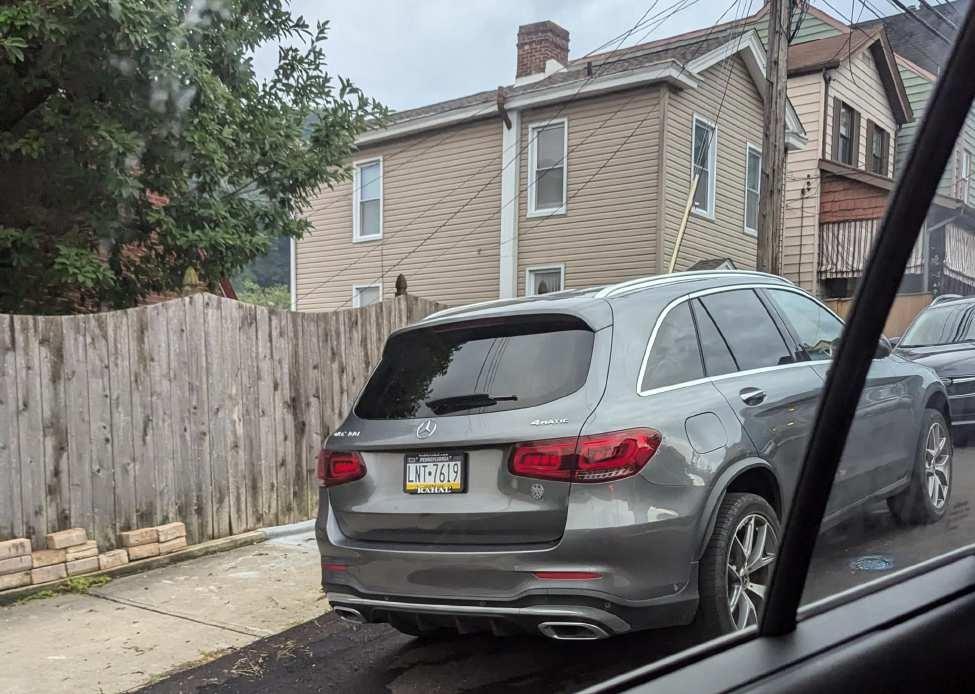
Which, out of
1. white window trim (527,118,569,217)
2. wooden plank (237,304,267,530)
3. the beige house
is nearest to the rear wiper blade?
wooden plank (237,304,267,530)

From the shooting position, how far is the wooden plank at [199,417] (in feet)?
21.5

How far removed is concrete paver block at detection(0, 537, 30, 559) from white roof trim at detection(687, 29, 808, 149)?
5.36 meters

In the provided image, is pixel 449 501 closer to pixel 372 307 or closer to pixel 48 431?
pixel 48 431

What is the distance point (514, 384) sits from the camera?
3377 mm

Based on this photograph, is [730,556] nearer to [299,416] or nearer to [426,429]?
[426,429]

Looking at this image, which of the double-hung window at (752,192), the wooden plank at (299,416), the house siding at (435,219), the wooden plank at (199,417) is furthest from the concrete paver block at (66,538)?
the double-hung window at (752,192)

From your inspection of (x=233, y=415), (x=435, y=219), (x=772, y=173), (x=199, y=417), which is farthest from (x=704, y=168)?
(x=199, y=417)

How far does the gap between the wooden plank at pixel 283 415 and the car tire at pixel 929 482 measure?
6.26 m

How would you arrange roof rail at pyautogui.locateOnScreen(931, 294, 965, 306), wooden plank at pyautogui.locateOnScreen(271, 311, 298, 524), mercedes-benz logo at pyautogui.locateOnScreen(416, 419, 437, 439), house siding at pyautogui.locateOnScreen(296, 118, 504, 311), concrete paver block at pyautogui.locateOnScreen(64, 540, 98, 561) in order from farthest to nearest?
house siding at pyautogui.locateOnScreen(296, 118, 504, 311) < wooden plank at pyautogui.locateOnScreen(271, 311, 298, 524) < concrete paver block at pyautogui.locateOnScreen(64, 540, 98, 561) < mercedes-benz logo at pyautogui.locateOnScreen(416, 419, 437, 439) < roof rail at pyautogui.locateOnScreen(931, 294, 965, 306)

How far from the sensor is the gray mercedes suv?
118 inches

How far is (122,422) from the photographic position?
20.0 ft

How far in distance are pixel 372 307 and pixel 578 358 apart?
547 cm

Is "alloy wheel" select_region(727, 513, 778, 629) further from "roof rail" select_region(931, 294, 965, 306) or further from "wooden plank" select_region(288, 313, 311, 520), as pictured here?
"wooden plank" select_region(288, 313, 311, 520)

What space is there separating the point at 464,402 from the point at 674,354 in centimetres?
89
